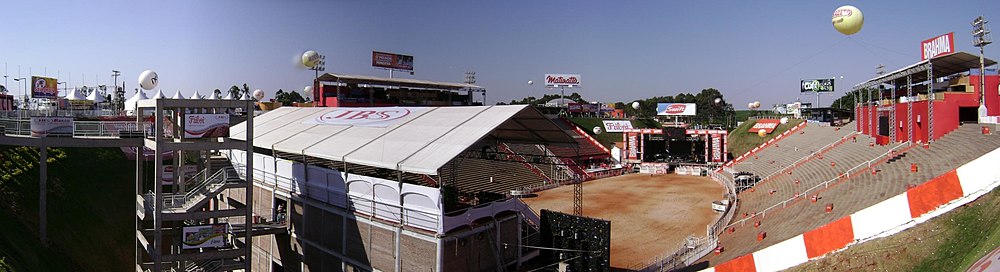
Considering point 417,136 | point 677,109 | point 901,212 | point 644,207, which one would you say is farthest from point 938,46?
point 677,109

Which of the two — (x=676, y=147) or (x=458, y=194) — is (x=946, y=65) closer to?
(x=458, y=194)

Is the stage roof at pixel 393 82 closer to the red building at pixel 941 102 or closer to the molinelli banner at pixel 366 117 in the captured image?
the molinelli banner at pixel 366 117

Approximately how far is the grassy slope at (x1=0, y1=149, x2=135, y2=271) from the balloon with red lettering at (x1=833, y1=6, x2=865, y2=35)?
34756mm

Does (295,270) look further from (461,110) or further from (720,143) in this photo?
(720,143)

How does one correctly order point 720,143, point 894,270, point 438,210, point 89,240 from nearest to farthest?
point 894,270 < point 438,210 < point 89,240 < point 720,143

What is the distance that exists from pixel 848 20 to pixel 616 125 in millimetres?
35993

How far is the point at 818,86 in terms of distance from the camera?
66250mm

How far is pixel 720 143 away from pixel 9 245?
A: 47.9m

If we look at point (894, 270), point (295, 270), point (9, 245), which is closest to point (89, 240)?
point (9, 245)

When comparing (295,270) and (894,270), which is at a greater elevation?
(894,270)

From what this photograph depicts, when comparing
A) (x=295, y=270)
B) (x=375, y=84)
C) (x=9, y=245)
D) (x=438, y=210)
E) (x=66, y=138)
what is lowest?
(x=295, y=270)

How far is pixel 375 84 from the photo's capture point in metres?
55.8

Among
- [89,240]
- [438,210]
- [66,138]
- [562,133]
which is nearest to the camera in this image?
[438,210]

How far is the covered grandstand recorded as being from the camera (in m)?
15.5
